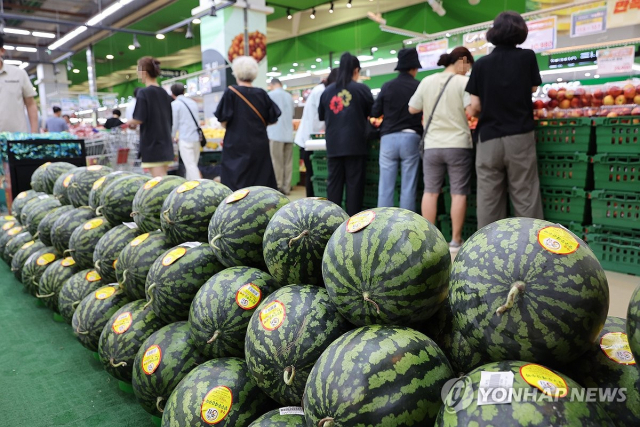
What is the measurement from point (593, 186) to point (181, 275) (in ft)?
11.1

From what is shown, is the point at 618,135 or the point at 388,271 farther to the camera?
the point at 618,135

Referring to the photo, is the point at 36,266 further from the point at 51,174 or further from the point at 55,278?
the point at 51,174

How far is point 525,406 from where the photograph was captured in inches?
31.2

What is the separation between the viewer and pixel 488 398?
83 centimetres


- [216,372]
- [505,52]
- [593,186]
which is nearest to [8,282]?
[216,372]

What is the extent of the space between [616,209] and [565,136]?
666 mm

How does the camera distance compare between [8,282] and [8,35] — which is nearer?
[8,282]

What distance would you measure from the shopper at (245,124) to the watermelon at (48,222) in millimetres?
1901

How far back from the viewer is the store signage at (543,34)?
5.57m

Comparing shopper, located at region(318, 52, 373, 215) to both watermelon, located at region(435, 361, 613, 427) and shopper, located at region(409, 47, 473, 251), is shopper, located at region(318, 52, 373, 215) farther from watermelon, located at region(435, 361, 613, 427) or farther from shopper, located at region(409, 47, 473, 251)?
watermelon, located at region(435, 361, 613, 427)

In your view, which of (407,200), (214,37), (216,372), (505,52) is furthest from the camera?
(214,37)

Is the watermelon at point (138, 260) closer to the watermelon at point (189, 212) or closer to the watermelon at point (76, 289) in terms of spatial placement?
the watermelon at point (189, 212)

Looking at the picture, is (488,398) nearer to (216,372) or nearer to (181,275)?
(216,372)

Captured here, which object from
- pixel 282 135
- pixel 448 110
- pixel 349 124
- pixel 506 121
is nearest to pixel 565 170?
pixel 506 121
